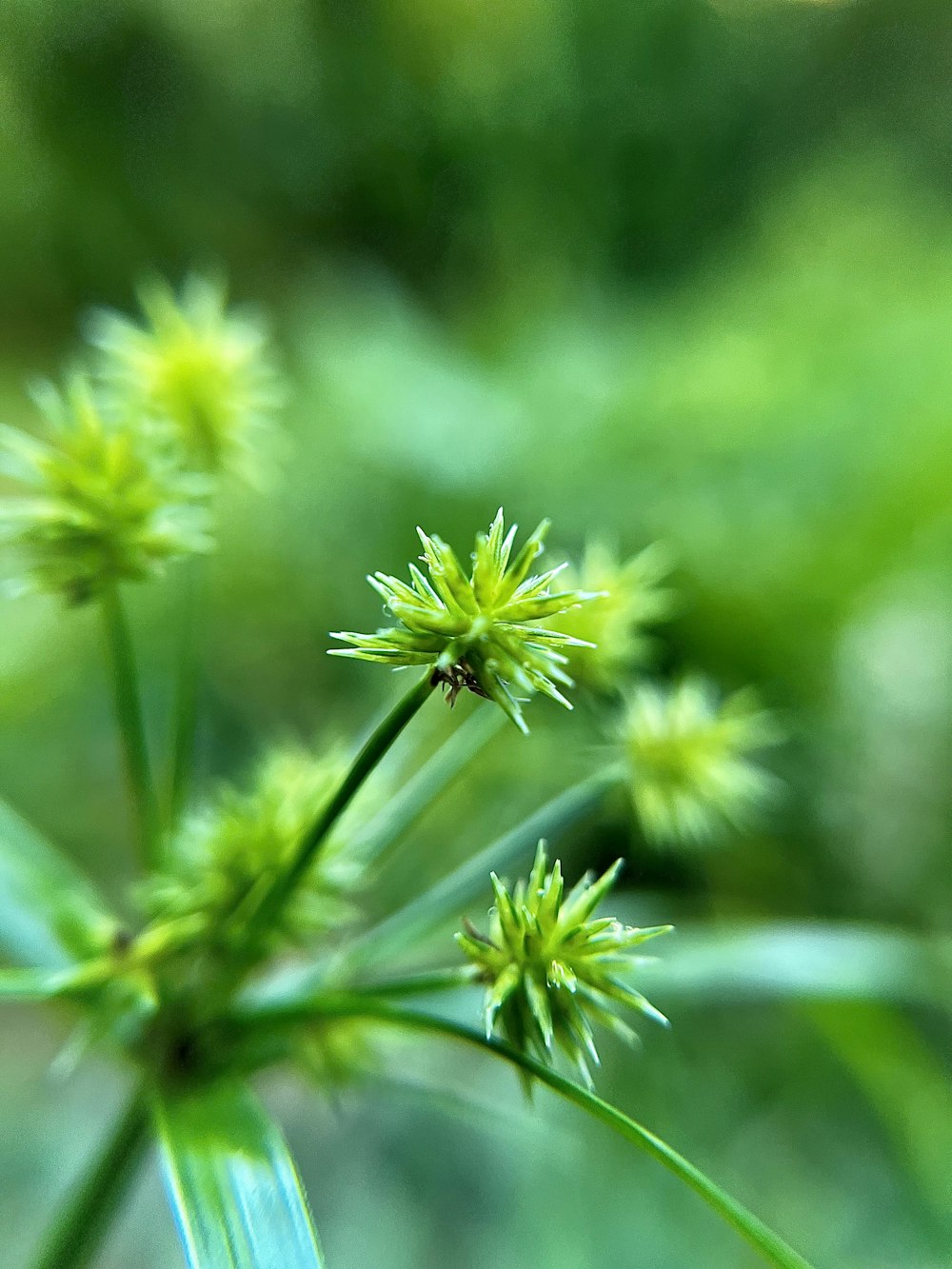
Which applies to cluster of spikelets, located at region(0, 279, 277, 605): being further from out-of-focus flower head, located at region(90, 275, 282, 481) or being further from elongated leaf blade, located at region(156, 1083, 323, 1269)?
elongated leaf blade, located at region(156, 1083, 323, 1269)

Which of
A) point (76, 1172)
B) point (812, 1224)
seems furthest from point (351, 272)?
point (812, 1224)

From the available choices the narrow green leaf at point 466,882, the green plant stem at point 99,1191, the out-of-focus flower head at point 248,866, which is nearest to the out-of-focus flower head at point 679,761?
the narrow green leaf at point 466,882

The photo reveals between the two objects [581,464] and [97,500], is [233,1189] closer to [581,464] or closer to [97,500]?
[97,500]

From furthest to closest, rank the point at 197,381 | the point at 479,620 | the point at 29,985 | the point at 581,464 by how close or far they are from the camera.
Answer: the point at 581,464, the point at 197,381, the point at 29,985, the point at 479,620

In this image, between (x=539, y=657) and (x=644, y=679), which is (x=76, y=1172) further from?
(x=539, y=657)

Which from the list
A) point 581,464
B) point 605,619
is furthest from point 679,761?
point 581,464

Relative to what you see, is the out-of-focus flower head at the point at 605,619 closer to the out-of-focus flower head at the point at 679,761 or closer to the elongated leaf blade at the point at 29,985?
the out-of-focus flower head at the point at 679,761
